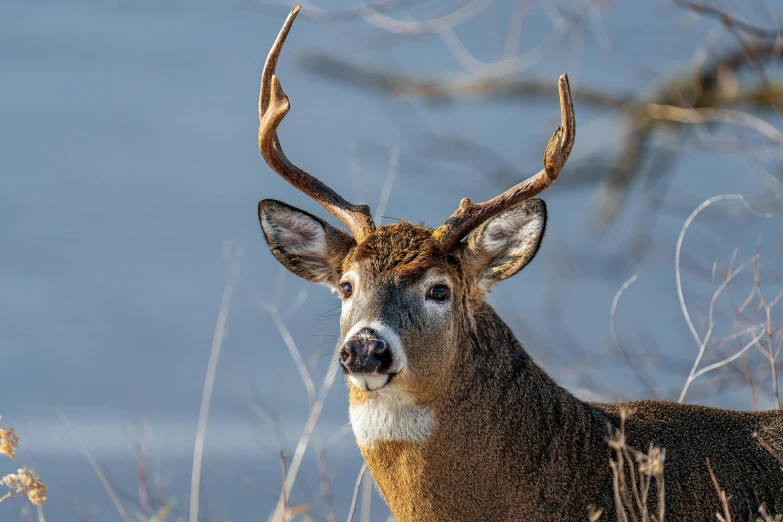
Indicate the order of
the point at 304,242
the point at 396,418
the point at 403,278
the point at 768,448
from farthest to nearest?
the point at 304,242 < the point at 768,448 < the point at 403,278 < the point at 396,418

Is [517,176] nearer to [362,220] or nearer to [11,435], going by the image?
[362,220]

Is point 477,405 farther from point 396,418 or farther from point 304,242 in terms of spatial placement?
point 304,242

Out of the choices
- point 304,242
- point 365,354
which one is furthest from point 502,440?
point 304,242

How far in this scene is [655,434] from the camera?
205 inches

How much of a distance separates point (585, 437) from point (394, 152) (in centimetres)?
276

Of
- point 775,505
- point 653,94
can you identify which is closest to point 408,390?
A: point 775,505

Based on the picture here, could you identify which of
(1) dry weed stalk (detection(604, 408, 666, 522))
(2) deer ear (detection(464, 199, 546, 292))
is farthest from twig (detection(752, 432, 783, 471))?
(2) deer ear (detection(464, 199, 546, 292))

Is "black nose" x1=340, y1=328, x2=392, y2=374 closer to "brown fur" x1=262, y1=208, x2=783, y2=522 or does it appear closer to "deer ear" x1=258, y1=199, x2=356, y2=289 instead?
"brown fur" x1=262, y1=208, x2=783, y2=522

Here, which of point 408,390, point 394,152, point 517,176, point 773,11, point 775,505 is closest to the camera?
point 408,390

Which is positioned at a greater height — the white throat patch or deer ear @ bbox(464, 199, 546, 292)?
deer ear @ bbox(464, 199, 546, 292)

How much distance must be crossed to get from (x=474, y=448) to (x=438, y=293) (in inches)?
28.0

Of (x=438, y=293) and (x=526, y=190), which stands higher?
(x=526, y=190)

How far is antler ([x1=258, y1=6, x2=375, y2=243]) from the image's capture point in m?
5.46

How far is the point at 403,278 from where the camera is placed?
500cm
